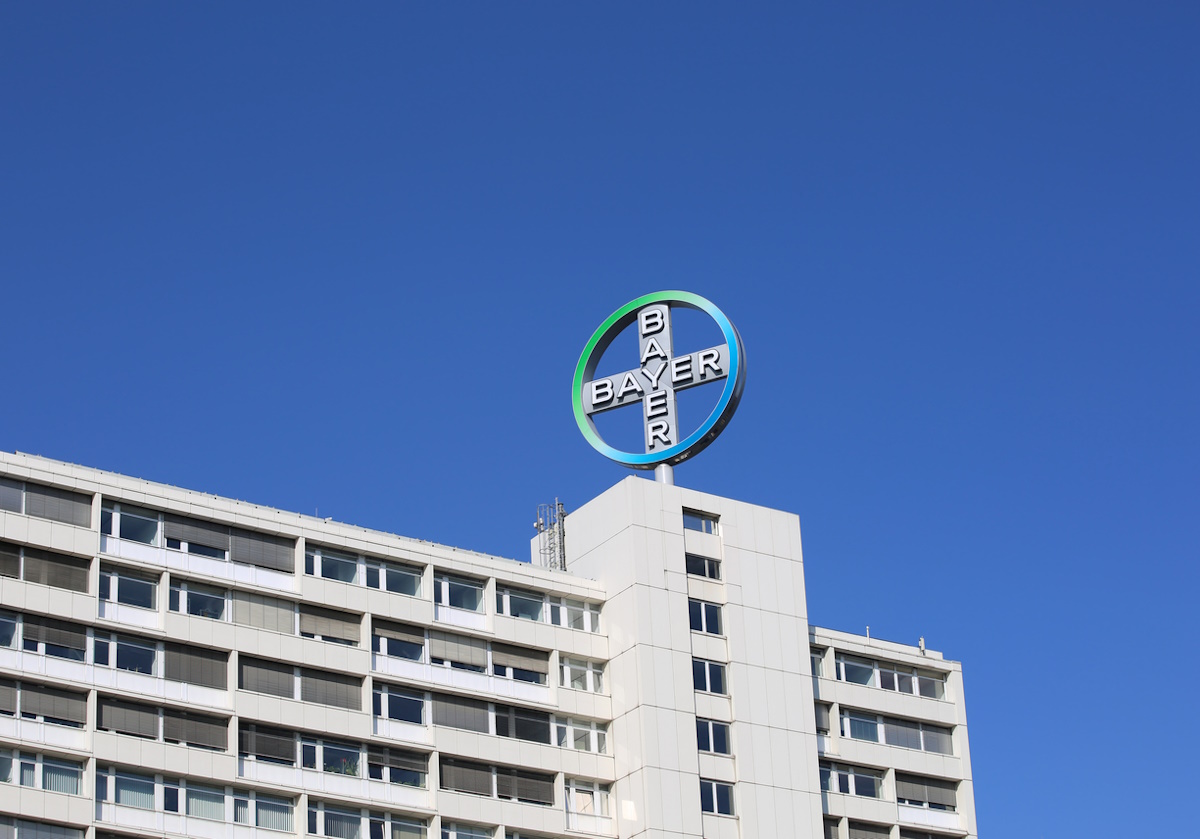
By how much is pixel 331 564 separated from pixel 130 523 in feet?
32.2

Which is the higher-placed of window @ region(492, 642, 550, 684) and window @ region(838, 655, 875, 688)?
window @ region(838, 655, 875, 688)

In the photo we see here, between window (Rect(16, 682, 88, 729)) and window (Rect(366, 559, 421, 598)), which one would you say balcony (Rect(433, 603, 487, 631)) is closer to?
window (Rect(366, 559, 421, 598))

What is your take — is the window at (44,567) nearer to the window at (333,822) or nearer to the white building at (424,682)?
the white building at (424,682)

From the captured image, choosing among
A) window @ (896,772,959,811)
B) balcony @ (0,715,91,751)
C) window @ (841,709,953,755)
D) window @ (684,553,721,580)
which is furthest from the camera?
window @ (896,772,959,811)

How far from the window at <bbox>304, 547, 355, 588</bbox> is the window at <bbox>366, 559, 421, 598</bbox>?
793 mm

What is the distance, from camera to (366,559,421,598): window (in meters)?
91.6

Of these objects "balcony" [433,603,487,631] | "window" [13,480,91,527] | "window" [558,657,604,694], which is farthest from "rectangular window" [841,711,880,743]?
"window" [13,480,91,527]

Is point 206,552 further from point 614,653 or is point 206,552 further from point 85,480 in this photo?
point 614,653

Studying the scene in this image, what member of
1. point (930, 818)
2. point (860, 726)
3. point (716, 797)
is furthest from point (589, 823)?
point (930, 818)

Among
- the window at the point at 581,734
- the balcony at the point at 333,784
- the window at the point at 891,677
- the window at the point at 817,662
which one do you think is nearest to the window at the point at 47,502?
the balcony at the point at 333,784

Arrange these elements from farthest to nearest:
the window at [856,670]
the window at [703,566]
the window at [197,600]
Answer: the window at [856,670], the window at [703,566], the window at [197,600]

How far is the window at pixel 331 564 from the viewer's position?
295 ft

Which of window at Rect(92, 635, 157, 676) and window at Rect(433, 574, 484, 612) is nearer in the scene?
window at Rect(92, 635, 157, 676)

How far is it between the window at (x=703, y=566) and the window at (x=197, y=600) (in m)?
23.6
